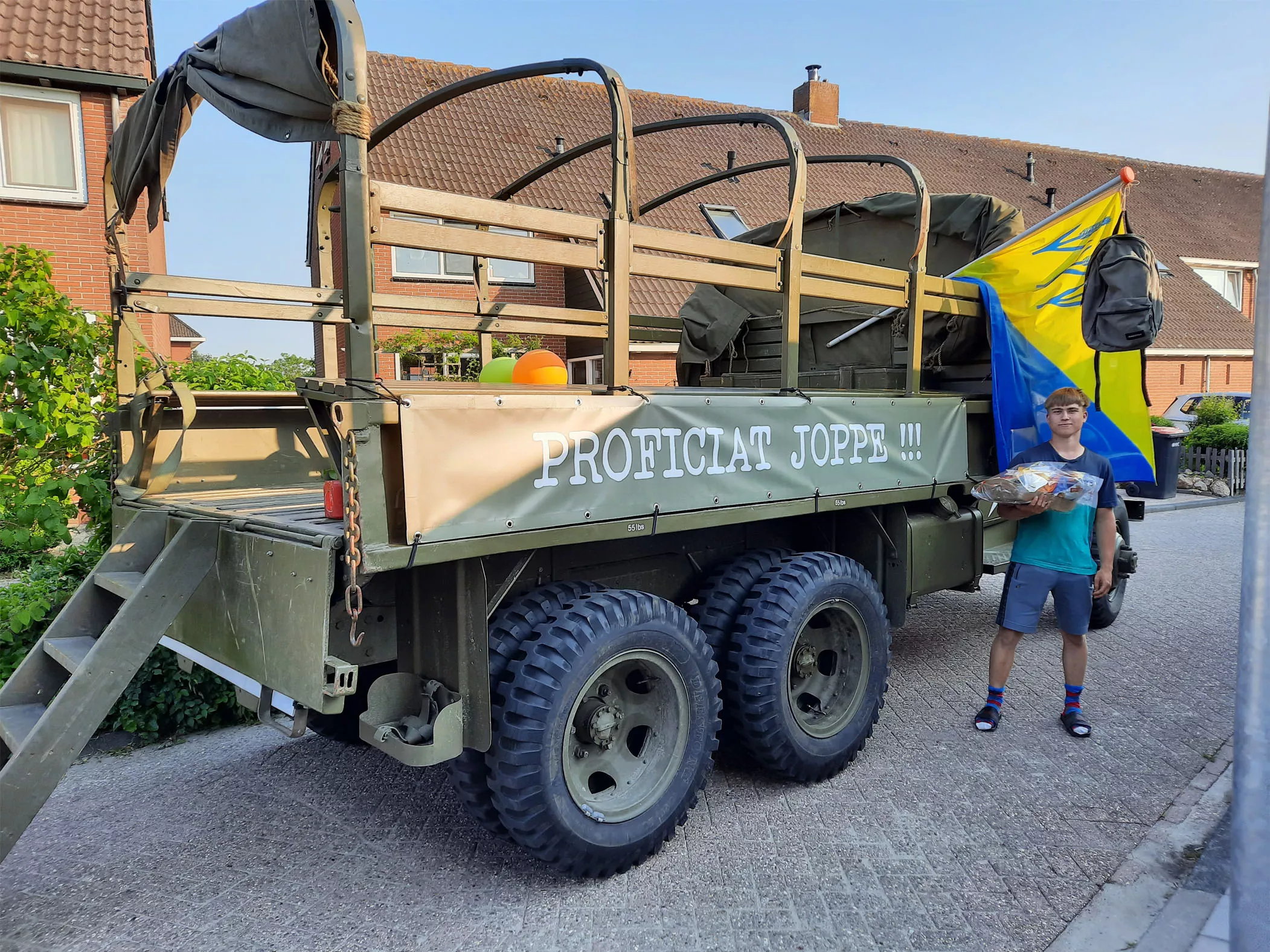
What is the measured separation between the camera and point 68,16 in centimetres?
1162

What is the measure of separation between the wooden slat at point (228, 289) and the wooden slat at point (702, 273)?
64.2 inches

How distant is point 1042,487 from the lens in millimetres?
4109

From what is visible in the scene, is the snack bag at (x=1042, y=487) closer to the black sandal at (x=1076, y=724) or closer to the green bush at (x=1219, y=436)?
the black sandal at (x=1076, y=724)

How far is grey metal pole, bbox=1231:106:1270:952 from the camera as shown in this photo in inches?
80.5

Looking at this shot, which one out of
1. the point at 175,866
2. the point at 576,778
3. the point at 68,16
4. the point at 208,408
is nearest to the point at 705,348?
the point at 208,408

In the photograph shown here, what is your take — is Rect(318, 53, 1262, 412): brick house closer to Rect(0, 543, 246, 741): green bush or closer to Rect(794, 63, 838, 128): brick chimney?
Rect(794, 63, 838, 128): brick chimney

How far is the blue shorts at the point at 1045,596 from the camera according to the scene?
4.39 meters

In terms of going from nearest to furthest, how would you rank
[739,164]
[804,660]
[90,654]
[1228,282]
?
[90,654]
[804,660]
[739,164]
[1228,282]

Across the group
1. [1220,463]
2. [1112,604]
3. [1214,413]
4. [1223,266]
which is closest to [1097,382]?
[1112,604]

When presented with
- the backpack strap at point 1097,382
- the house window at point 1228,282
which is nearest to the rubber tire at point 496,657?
the backpack strap at point 1097,382

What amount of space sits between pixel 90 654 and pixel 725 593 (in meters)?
2.43

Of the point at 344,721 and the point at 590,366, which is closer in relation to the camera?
the point at 344,721

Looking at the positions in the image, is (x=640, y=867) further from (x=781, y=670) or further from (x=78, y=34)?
(x=78, y=34)

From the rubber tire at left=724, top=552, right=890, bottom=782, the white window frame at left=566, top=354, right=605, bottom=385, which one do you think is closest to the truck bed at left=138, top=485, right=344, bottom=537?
the rubber tire at left=724, top=552, right=890, bottom=782
